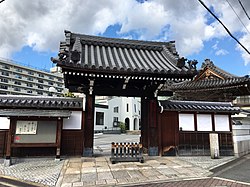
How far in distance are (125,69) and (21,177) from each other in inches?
217

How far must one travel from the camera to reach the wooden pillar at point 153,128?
33.3ft

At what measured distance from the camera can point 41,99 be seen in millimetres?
9914

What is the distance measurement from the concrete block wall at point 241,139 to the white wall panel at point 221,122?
0.41 m

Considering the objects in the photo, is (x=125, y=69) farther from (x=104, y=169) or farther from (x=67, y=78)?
(x=104, y=169)

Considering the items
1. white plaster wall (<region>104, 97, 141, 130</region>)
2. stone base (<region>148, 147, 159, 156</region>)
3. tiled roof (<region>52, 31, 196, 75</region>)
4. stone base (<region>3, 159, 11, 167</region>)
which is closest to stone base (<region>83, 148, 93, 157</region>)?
stone base (<region>148, 147, 159, 156</region>)

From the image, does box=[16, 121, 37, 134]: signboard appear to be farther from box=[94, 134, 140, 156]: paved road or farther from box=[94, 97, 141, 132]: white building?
box=[94, 97, 141, 132]: white building

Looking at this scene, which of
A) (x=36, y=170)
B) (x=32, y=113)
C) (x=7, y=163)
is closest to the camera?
(x=36, y=170)

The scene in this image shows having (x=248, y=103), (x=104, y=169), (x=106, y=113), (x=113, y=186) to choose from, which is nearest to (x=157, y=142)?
(x=104, y=169)

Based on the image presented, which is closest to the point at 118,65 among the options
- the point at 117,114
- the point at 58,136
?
the point at 58,136

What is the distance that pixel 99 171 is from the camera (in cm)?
716

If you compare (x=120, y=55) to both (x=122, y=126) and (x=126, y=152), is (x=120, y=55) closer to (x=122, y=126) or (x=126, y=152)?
Result: (x=126, y=152)

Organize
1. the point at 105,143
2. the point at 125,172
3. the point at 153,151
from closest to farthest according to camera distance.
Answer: the point at 125,172
the point at 153,151
the point at 105,143

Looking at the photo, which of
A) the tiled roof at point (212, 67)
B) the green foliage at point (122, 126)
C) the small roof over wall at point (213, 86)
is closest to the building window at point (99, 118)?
the green foliage at point (122, 126)

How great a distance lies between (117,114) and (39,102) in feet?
125
